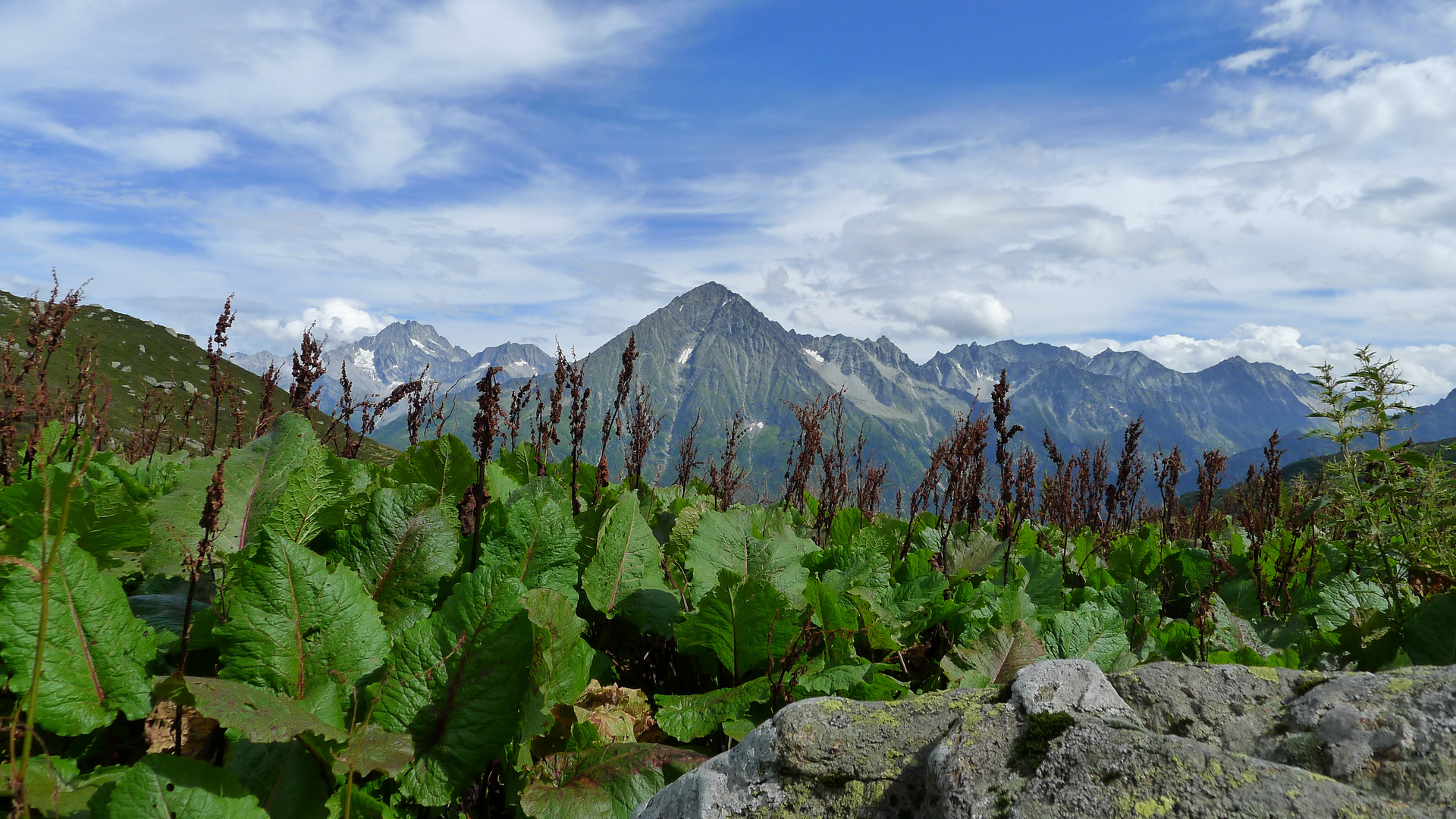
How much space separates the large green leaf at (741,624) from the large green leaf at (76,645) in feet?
4.74

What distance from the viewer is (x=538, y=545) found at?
240 cm

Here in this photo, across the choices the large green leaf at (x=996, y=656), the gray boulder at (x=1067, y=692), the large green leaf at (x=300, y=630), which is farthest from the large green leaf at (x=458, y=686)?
the large green leaf at (x=996, y=656)

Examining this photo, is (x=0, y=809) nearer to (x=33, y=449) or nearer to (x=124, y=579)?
(x=124, y=579)

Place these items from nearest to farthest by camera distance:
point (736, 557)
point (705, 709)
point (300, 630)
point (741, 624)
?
1. point (300, 630)
2. point (705, 709)
3. point (741, 624)
4. point (736, 557)

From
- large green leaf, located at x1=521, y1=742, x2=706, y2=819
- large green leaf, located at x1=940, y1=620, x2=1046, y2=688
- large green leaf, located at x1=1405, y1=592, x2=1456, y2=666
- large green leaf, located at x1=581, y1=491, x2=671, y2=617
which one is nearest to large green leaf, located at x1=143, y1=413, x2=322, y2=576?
large green leaf, located at x1=581, y1=491, x2=671, y2=617

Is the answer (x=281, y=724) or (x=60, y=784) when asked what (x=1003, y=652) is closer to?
(x=281, y=724)

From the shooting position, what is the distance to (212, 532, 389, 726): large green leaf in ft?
5.67

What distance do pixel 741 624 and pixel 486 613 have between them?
0.84m

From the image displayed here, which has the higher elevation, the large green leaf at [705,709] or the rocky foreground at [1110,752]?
the rocky foreground at [1110,752]

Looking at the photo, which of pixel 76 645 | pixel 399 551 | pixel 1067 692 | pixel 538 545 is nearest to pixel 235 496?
pixel 399 551

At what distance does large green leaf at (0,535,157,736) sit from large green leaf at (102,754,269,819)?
1.17 ft

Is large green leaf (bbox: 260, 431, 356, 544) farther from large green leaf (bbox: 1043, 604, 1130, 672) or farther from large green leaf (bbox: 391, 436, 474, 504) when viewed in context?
large green leaf (bbox: 1043, 604, 1130, 672)

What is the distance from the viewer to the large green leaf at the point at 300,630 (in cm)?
173

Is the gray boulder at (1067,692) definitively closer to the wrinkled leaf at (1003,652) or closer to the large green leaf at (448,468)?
the wrinkled leaf at (1003,652)
